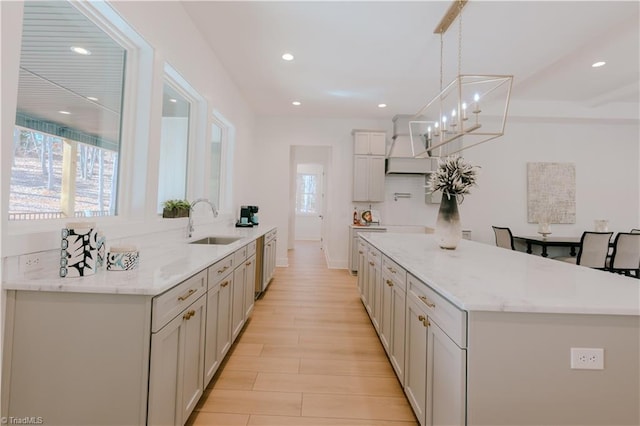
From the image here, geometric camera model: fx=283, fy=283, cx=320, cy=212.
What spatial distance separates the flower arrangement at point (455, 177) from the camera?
2.19 m

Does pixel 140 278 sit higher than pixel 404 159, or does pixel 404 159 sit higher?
pixel 404 159

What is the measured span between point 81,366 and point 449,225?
7.89 ft

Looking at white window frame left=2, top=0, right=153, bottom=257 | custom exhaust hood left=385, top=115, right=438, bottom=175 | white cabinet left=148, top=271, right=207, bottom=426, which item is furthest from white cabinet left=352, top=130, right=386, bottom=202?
white cabinet left=148, top=271, right=207, bottom=426

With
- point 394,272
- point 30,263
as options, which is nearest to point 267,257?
point 394,272

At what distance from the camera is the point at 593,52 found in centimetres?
329

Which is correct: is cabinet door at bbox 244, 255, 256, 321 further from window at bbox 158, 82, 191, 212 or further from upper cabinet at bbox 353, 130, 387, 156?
upper cabinet at bbox 353, 130, 387, 156

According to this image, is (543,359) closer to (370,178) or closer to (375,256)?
(375,256)

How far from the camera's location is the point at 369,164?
18.1 ft

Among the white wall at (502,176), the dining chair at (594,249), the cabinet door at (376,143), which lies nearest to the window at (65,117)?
the white wall at (502,176)

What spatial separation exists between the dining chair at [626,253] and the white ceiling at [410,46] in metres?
2.22

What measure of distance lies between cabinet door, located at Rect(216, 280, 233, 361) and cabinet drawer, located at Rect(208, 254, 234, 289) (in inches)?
2.2

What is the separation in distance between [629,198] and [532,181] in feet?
6.31

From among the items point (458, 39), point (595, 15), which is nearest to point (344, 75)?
point (458, 39)

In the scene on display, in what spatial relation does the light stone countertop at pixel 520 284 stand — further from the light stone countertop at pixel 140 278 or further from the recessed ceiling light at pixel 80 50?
the recessed ceiling light at pixel 80 50
